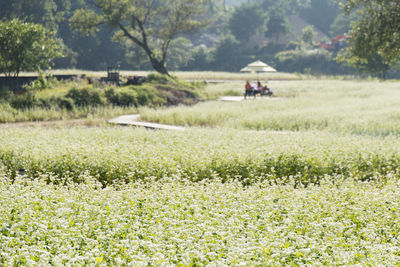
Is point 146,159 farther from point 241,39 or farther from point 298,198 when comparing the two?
point 241,39

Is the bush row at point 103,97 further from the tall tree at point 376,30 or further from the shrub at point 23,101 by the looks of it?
the tall tree at point 376,30

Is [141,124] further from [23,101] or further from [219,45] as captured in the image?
[219,45]

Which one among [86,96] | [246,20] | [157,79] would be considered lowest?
[86,96]

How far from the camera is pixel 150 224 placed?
5.70 m

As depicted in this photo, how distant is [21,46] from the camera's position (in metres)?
21.8

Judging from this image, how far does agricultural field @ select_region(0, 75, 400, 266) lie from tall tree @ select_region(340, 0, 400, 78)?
7.01 meters

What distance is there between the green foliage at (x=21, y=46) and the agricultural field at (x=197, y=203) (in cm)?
1022

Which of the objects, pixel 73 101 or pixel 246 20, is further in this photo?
pixel 246 20

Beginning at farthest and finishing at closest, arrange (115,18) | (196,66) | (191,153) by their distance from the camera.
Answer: (196,66) < (115,18) < (191,153)

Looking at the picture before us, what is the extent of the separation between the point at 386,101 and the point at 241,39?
8109 centimetres

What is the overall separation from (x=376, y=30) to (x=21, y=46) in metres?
16.5

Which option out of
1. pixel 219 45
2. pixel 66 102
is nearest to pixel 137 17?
pixel 66 102

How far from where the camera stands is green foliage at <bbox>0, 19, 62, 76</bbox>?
2136 cm

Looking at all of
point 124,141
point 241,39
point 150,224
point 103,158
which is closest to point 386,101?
point 124,141
